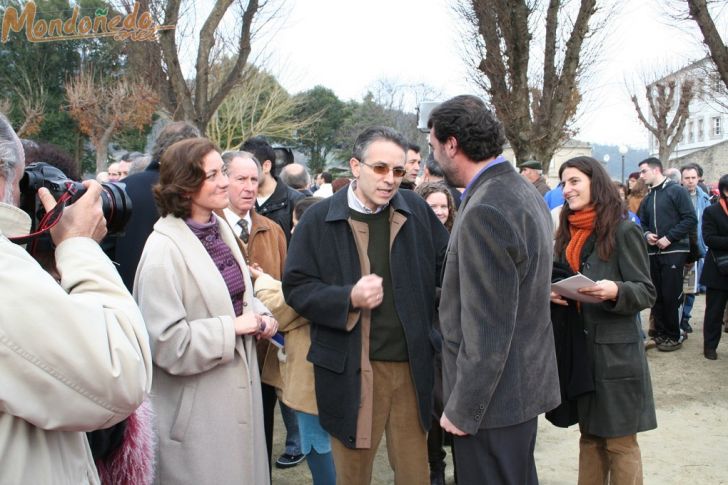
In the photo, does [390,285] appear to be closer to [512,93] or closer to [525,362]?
[525,362]

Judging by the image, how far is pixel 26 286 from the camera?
1181 millimetres

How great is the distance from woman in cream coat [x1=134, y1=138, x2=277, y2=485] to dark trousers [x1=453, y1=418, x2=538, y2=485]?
3.01 ft

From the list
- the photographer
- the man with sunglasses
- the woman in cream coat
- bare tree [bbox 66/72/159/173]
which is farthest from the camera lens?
bare tree [bbox 66/72/159/173]

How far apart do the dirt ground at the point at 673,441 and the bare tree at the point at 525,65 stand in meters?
5.54

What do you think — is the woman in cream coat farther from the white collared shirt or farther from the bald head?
the bald head

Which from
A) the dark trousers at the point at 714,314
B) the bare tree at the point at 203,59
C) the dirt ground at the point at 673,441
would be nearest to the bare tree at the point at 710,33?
the dark trousers at the point at 714,314

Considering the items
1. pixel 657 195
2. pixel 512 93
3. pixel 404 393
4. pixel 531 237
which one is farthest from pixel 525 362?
pixel 512 93

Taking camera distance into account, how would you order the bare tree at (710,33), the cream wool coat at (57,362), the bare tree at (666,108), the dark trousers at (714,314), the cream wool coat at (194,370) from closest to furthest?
the cream wool coat at (57,362), the cream wool coat at (194,370), the dark trousers at (714,314), the bare tree at (710,33), the bare tree at (666,108)

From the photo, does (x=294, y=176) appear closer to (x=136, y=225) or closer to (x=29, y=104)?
(x=136, y=225)

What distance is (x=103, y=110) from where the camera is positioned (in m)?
24.3

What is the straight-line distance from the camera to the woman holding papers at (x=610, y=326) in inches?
121

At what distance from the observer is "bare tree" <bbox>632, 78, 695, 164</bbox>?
1335 inches

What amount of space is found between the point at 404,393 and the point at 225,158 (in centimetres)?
188

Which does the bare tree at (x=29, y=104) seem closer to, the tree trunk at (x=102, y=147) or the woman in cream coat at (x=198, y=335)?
the tree trunk at (x=102, y=147)
